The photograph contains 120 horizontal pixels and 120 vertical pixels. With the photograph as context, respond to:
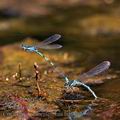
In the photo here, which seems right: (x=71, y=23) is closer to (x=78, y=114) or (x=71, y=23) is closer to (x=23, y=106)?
(x=23, y=106)

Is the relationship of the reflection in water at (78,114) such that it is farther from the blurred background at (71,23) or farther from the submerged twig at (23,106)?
the blurred background at (71,23)

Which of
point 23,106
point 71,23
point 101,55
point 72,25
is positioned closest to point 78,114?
point 23,106

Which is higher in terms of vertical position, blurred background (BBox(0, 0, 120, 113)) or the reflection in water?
blurred background (BBox(0, 0, 120, 113))

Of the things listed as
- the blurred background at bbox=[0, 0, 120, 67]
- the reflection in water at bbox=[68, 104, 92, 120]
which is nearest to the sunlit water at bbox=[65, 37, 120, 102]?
the blurred background at bbox=[0, 0, 120, 67]

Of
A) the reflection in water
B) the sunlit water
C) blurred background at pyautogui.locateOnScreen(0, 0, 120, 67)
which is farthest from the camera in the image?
blurred background at pyautogui.locateOnScreen(0, 0, 120, 67)

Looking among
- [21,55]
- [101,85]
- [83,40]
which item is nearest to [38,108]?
[101,85]

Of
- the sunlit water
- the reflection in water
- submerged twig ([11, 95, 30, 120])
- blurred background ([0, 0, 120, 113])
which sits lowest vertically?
the reflection in water

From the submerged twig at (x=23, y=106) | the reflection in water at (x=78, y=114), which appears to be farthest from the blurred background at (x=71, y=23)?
the reflection in water at (x=78, y=114)

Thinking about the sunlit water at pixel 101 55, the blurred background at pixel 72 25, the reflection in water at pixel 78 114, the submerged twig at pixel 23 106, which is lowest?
the reflection in water at pixel 78 114

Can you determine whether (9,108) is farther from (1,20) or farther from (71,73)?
(1,20)

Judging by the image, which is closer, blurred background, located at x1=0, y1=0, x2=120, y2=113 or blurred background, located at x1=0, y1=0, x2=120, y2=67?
blurred background, located at x1=0, y1=0, x2=120, y2=113

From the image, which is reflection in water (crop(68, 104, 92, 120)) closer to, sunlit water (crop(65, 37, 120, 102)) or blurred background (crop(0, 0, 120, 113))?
sunlit water (crop(65, 37, 120, 102))
